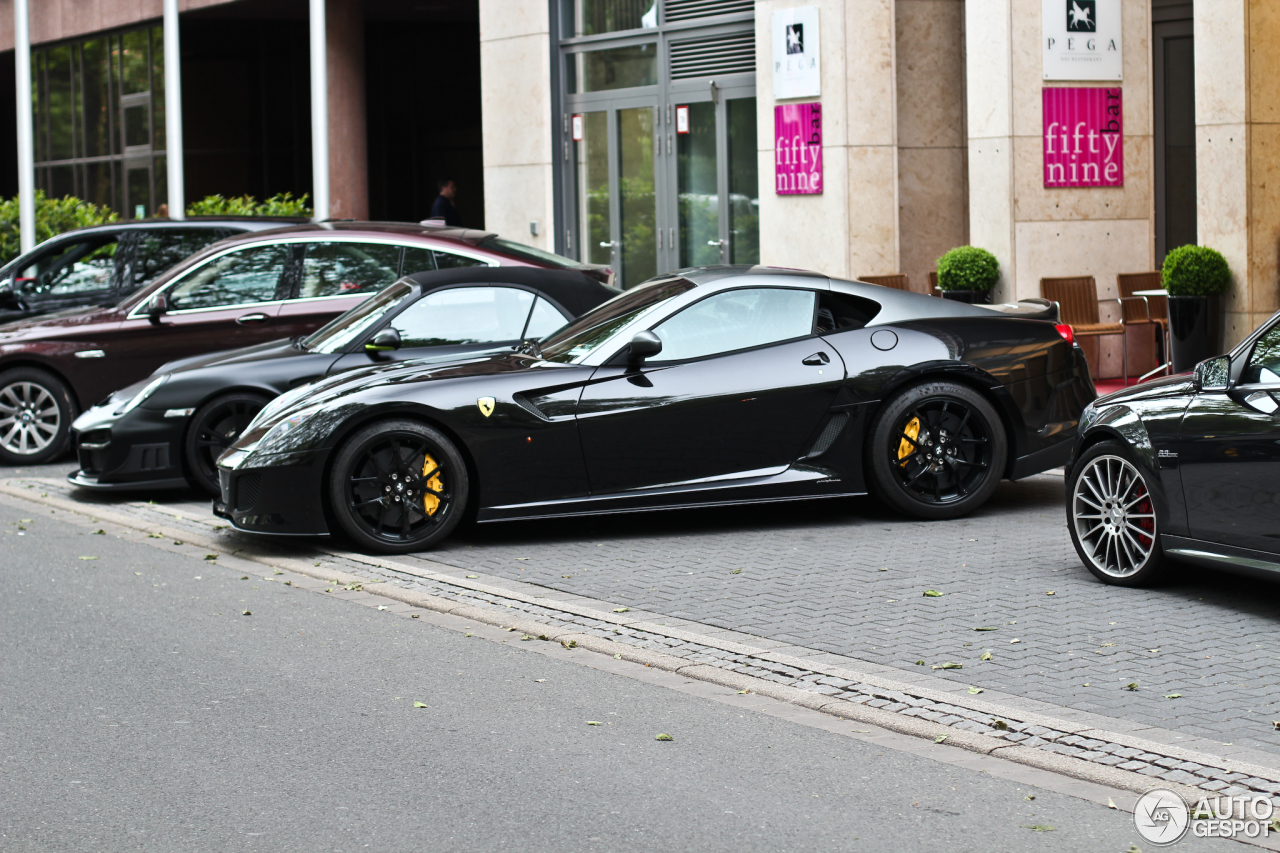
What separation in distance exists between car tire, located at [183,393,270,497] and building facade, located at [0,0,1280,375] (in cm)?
827

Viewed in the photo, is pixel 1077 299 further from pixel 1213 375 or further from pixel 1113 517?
pixel 1213 375

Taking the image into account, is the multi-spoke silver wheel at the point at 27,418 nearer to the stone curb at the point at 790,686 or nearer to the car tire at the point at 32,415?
the car tire at the point at 32,415

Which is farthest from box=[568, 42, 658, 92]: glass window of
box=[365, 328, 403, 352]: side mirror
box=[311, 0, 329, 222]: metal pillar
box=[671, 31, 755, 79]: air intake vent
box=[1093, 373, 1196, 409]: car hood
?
box=[1093, 373, 1196, 409]: car hood

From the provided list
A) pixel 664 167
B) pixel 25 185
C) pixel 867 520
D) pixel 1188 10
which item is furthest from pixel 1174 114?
pixel 25 185

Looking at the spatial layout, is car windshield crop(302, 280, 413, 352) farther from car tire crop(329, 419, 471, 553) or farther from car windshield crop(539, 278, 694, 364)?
car tire crop(329, 419, 471, 553)

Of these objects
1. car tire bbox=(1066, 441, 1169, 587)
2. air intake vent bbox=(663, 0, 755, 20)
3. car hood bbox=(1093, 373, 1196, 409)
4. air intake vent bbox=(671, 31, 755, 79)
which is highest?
air intake vent bbox=(663, 0, 755, 20)

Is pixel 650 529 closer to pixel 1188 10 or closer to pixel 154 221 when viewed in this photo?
pixel 154 221

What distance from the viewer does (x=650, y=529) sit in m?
9.00

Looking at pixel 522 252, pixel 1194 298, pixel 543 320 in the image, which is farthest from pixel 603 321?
pixel 1194 298

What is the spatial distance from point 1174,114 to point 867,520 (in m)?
11.2

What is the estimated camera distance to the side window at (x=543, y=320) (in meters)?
9.95

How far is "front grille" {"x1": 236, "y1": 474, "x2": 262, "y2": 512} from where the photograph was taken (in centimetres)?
835

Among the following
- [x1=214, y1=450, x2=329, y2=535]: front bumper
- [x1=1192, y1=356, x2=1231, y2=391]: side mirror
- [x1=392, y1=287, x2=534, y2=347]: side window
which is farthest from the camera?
[x1=392, y1=287, x2=534, y2=347]: side window

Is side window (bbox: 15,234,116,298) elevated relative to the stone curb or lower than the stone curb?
elevated
